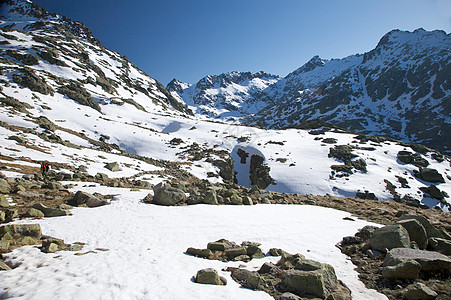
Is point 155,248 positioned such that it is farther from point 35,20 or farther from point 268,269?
point 35,20

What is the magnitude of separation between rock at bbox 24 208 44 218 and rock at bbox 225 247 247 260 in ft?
36.5

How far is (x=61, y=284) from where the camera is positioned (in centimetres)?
597

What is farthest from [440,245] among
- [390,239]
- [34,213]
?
[34,213]

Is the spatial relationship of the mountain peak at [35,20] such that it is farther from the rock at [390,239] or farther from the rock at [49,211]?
the rock at [390,239]

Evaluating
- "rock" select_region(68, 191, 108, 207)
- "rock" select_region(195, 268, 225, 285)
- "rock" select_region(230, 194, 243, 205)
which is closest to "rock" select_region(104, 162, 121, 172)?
"rock" select_region(68, 191, 108, 207)

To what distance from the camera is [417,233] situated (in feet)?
33.5

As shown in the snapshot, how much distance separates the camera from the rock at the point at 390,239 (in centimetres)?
Answer: 952

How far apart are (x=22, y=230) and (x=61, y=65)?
12390cm

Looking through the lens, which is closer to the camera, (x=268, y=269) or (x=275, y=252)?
(x=268, y=269)

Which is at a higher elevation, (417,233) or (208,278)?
(417,233)

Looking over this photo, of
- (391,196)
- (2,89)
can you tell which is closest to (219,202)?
(391,196)

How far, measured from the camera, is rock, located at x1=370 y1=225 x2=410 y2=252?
31.2ft

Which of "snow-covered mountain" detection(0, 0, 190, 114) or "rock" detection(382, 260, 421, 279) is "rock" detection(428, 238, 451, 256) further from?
"snow-covered mountain" detection(0, 0, 190, 114)

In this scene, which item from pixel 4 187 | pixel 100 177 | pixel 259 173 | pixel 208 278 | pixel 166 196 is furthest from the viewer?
pixel 259 173
